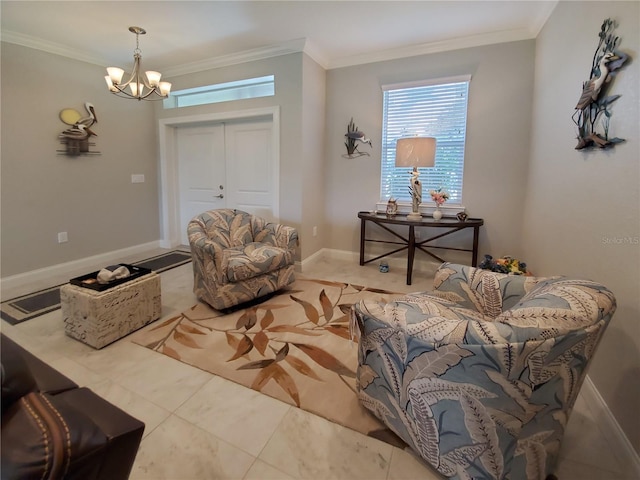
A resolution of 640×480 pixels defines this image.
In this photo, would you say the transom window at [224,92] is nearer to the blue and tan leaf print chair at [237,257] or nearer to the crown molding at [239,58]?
the crown molding at [239,58]

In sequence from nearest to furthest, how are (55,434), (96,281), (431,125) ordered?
(55,434) < (96,281) < (431,125)

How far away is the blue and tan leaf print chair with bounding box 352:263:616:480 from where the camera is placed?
37.0 inches

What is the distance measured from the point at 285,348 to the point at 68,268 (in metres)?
3.14

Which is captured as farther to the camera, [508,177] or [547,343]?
[508,177]

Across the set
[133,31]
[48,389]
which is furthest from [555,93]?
[133,31]

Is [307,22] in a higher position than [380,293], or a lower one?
higher

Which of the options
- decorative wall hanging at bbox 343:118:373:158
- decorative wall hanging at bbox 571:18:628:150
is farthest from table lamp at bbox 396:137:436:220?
decorative wall hanging at bbox 571:18:628:150

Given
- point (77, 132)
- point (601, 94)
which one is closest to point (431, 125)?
point (601, 94)

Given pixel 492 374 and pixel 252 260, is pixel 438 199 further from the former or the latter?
pixel 492 374

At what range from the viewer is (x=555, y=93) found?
8.18 feet

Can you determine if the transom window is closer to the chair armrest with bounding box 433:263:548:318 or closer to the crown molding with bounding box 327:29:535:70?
the crown molding with bounding box 327:29:535:70

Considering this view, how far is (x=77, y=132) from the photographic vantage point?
3.49 meters

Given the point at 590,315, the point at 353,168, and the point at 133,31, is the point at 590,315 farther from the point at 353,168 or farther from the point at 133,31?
the point at 133,31

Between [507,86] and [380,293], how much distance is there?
251 cm
